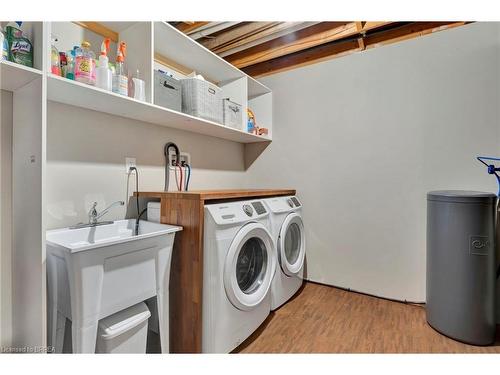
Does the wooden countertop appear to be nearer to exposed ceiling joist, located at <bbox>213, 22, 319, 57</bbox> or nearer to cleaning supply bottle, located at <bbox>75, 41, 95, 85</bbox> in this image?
cleaning supply bottle, located at <bbox>75, 41, 95, 85</bbox>

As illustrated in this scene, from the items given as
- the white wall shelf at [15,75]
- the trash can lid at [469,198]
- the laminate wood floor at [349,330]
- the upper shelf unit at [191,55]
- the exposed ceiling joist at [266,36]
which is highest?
the exposed ceiling joist at [266,36]

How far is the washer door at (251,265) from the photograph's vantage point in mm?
1387

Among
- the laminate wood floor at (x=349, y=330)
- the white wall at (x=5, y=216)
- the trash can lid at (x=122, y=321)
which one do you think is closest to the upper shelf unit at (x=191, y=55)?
the white wall at (x=5, y=216)

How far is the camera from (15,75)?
100 cm

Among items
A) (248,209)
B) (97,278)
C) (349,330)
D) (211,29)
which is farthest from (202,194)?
(211,29)

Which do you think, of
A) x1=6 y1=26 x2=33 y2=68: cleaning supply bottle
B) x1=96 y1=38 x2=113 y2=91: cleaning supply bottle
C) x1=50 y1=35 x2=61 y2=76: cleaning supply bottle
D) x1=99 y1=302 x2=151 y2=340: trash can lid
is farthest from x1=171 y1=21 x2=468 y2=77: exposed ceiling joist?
x1=99 y1=302 x2=151 y2=340: trash can lid

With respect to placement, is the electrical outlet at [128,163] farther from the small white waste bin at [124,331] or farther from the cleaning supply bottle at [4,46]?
the small white waste bin at [124,331]

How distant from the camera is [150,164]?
1.80m

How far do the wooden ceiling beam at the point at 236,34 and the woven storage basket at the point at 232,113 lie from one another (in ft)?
1.96

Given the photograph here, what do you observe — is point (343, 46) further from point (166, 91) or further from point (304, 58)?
point (166, 91)

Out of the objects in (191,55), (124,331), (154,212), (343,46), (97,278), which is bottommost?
(124,331)

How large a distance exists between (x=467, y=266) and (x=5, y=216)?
2577mm
